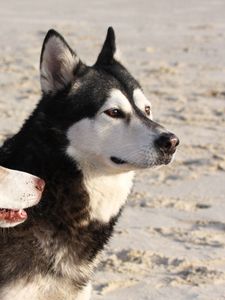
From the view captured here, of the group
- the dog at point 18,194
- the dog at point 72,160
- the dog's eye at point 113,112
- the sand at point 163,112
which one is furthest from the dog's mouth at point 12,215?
the sand at point 163,112

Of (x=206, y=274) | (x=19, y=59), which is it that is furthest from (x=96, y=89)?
(x=19, y=59)

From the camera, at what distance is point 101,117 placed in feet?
18.0

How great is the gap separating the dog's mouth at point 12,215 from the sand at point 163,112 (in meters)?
1.07

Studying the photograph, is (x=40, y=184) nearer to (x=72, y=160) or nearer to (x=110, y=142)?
(x=72, y=160)

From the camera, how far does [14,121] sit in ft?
31.4

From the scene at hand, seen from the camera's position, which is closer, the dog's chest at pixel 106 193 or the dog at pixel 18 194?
the dog at pixel 18 194

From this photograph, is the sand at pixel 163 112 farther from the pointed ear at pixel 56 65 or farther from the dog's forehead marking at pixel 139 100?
the pointed ear at pixel 56 65

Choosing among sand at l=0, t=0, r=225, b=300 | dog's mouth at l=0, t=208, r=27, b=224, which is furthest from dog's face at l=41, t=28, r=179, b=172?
sand at l=0, t=0, r=225, b=300

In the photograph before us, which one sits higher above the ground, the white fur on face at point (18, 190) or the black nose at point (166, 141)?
the black nose at point (166, 141)

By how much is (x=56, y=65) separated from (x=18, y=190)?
0.83 meters

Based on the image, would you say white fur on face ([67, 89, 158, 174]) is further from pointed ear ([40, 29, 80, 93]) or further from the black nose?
pointed ear ([40, 29, 80, 93])

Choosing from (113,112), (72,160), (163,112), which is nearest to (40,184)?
(72,160)

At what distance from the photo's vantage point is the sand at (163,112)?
6391mm

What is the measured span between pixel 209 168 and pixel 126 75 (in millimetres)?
2864
